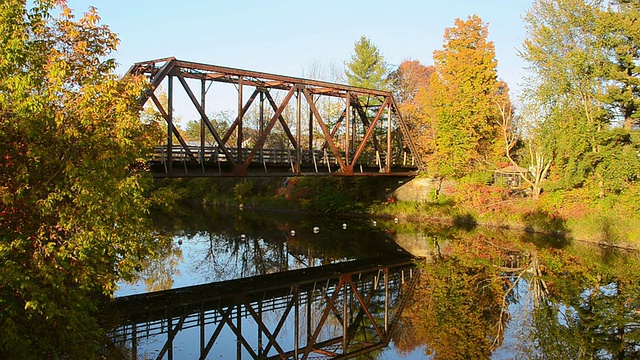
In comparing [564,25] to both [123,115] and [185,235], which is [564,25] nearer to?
[185,235]

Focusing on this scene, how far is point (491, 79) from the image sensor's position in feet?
124

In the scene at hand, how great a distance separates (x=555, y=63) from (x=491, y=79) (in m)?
7.00

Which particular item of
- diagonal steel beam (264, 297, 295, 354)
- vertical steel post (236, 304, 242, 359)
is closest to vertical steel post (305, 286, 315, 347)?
diagonal steel beam (264, 297, 295, 354)

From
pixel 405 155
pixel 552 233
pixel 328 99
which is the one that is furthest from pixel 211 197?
pixel 552 233

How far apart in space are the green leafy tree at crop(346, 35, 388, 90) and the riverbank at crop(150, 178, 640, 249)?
15.3 m

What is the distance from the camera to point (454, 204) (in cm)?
3744

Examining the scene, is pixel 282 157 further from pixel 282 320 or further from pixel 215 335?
pixel 215 335

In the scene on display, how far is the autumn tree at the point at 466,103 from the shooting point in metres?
36.8

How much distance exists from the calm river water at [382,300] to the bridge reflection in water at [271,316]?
42mm

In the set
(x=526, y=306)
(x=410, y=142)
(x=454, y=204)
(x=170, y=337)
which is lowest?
(x=526, y=306)

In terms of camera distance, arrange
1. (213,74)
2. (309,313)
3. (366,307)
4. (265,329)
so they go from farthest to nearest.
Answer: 1. (213,74)
2. (366,307)
3. (309,313)
4. (265,329)

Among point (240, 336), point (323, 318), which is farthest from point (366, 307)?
point (240, 336)

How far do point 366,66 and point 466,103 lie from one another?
861 inches

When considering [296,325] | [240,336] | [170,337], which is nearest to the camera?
[170,337]
